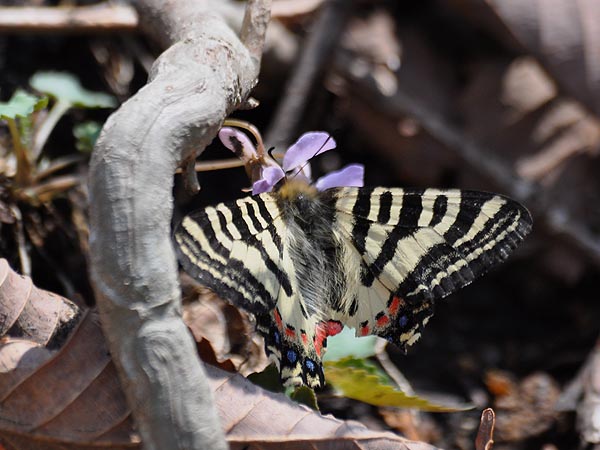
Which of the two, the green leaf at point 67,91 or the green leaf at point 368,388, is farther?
the green leaf at point 67,91

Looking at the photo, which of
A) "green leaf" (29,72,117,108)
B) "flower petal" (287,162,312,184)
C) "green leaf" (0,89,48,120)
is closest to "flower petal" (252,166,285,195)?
"flower petal" (287,162,312,184)

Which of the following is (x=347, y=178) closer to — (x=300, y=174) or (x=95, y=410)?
(x=300, y=174)

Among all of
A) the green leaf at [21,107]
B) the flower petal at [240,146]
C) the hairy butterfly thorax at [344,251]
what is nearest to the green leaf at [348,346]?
the hairy butterfly thorax at [344,251]

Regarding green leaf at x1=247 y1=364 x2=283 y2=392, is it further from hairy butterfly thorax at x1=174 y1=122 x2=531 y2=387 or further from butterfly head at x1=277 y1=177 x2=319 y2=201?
butterfly head at x1=277 y1=177 x2=319 y2=201

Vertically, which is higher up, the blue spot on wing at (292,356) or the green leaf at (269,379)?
the blue spot on wing at (292,356)

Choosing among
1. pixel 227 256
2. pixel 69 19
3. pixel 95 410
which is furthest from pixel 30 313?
pixel 69 19

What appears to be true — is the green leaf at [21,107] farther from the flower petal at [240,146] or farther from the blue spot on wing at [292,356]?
the blue spot on wing at [292,356]
